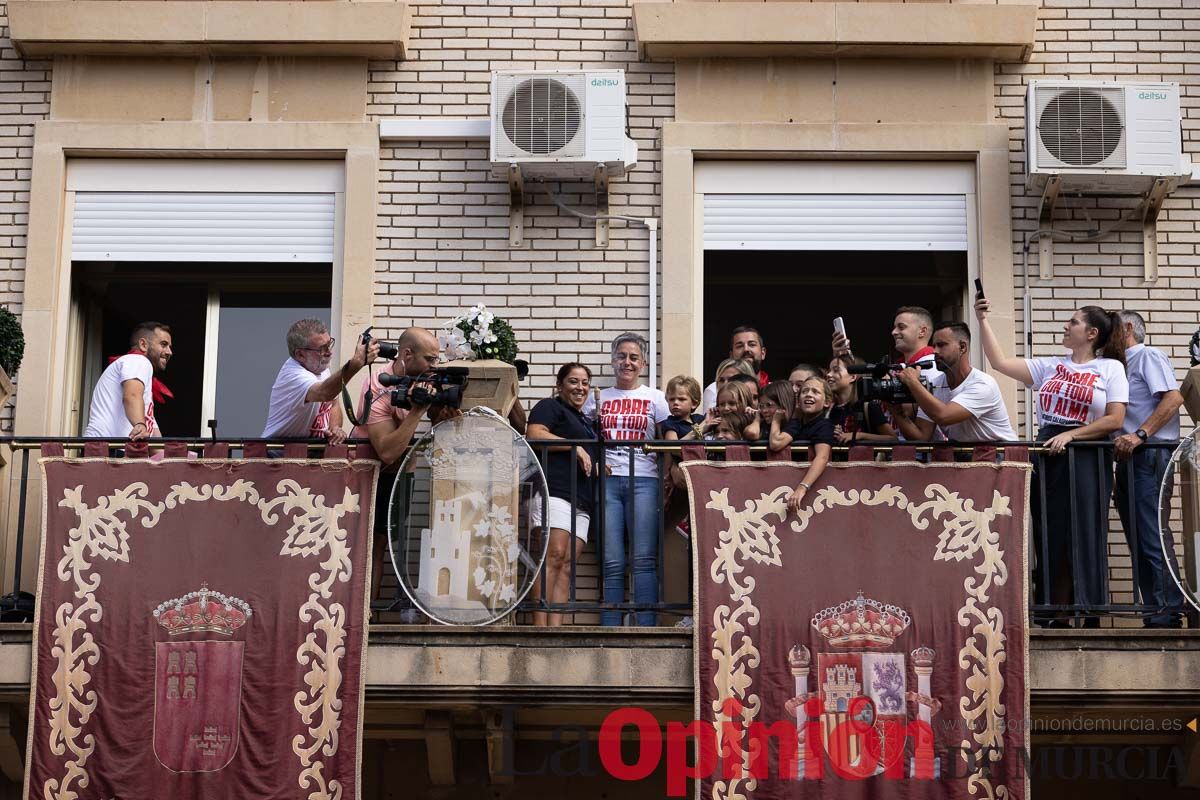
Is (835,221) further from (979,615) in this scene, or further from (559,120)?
(979,615)

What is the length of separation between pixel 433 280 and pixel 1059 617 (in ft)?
14.8

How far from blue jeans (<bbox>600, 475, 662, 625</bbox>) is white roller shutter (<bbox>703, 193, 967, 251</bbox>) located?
8.06ft

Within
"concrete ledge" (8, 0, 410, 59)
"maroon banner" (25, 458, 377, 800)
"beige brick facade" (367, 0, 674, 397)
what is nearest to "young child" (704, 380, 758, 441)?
"beige brick facade" (367, 0, 674, 397)

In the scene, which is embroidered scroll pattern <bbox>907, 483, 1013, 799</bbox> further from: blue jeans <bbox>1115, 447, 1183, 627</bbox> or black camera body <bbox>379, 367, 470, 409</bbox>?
black camera body <bbox>379, 367, 470, 409</bbox>

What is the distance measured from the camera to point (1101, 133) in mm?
12234

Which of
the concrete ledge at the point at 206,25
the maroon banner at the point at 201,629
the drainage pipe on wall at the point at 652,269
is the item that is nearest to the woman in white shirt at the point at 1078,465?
the drainage pipe on wall at the point at 652,269

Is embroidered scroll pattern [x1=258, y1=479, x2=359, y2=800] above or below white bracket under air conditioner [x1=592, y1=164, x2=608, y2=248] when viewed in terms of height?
below

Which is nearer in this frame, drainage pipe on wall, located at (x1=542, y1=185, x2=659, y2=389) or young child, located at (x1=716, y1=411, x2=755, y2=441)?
young child, located at (x1=716, y1=411, x2=755, y2=441)

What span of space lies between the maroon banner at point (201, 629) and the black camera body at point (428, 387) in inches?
20.3

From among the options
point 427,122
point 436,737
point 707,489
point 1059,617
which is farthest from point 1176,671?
point 427,122

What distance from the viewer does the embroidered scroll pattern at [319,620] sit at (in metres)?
10.1

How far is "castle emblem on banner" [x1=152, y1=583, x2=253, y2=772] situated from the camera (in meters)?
10.2

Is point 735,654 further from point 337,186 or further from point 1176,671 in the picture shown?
point 337,186

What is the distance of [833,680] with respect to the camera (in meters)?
10.1
